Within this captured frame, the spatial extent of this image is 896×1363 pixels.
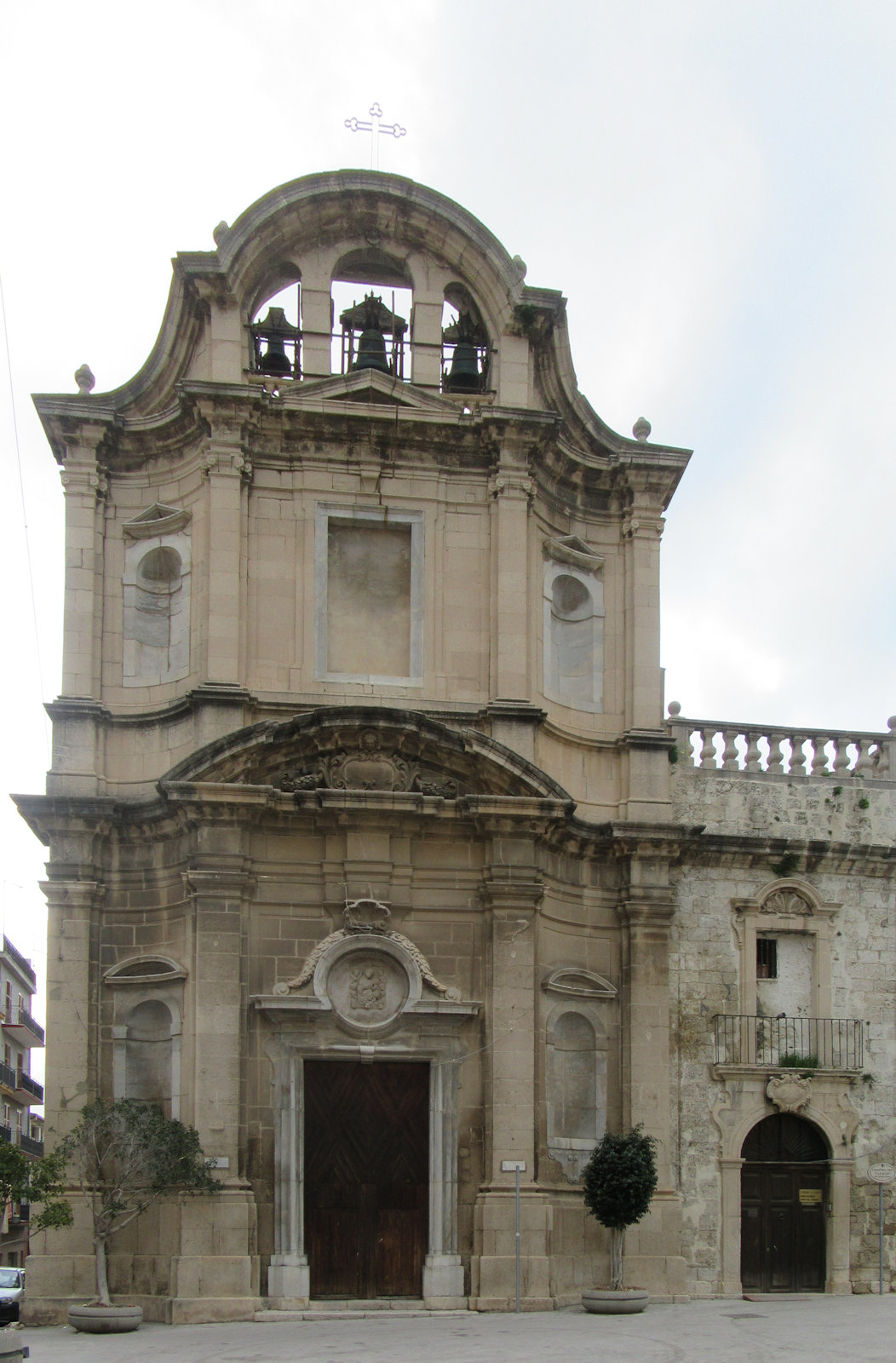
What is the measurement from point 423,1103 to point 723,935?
17.5 ft

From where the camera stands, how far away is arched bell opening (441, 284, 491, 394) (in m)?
25.5

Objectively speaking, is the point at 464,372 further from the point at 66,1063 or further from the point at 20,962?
the point at 20,962

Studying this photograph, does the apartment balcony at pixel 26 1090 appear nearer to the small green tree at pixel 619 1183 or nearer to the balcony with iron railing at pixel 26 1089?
the balcony with iron railing at pixel 26 1089

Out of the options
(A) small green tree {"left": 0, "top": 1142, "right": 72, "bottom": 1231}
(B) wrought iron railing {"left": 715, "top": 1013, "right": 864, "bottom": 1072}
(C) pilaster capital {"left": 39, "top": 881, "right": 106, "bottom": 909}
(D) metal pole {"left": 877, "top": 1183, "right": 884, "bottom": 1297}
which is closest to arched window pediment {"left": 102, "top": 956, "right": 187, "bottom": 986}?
(C) pilaster capital {"left": 39, "top": 881, "right": 106, "bottom": 909}

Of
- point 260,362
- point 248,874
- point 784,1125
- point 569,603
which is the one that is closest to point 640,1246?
point 784,1125

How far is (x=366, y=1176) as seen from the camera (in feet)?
72.6

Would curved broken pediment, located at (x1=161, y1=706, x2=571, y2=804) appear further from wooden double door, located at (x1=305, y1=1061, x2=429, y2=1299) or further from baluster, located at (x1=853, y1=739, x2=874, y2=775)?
baluster, located at (x1=853, y1=739, x2=874, y2=775)

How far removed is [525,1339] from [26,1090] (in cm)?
3719

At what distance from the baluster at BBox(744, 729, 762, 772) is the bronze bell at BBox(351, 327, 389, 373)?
764cm

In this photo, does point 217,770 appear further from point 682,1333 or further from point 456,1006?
point 682,1333

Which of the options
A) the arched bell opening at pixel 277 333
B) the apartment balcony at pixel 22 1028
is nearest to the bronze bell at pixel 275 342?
the arched bell opening at pixel 277 333

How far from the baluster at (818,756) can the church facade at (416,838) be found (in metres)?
0.21

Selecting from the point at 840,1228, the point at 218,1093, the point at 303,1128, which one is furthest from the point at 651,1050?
the point at 218,1093

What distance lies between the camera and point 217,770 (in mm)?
22078
